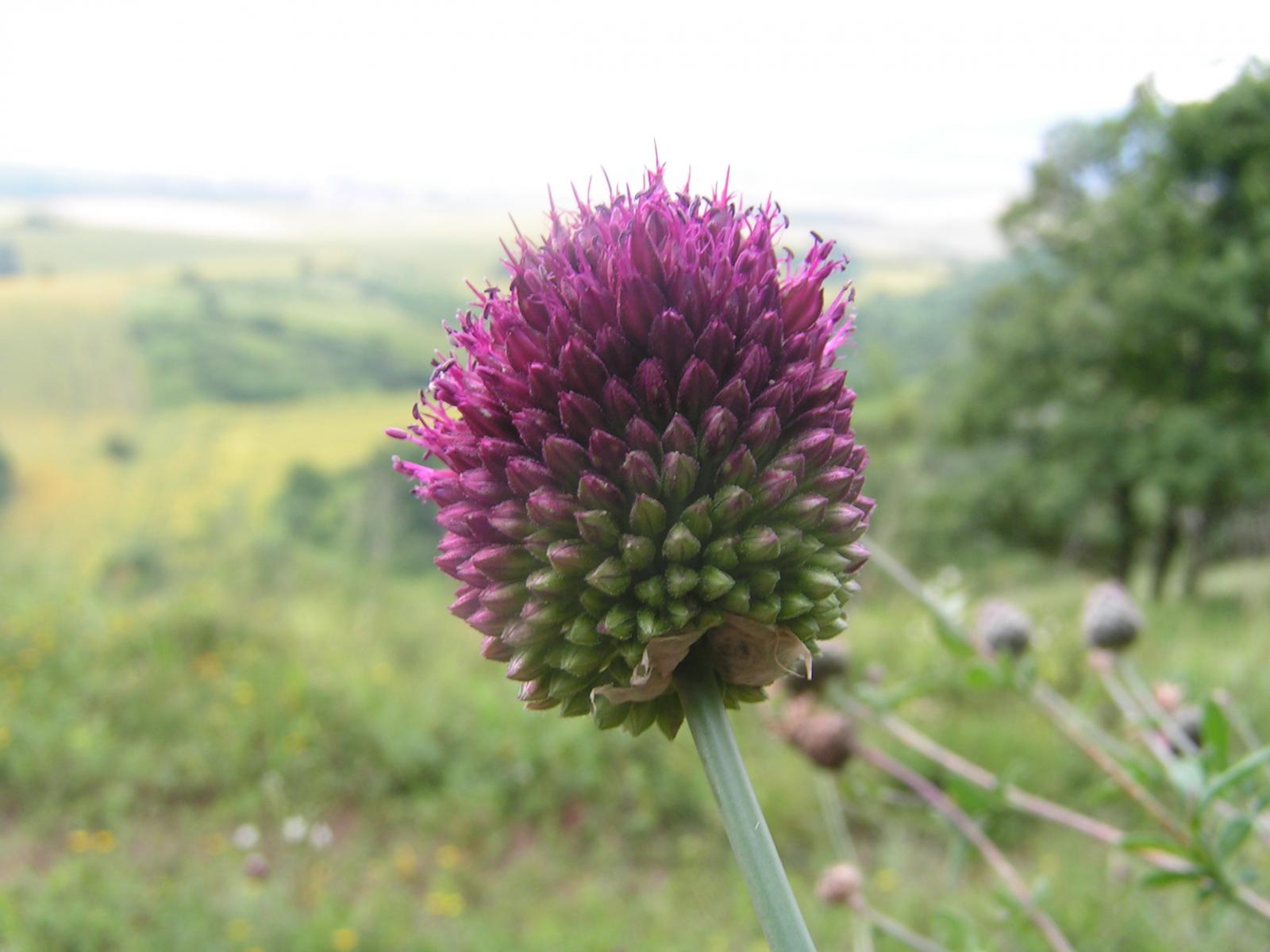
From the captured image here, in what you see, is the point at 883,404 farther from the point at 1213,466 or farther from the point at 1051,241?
the point at 1213,466

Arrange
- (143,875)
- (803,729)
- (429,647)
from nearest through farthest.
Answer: (803,729)
(143,875)
(429,647)

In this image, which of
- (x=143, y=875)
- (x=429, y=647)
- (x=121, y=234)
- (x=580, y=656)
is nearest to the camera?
(x=580, y=656)

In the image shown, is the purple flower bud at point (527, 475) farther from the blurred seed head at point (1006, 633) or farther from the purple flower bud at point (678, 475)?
the blurred seed head at point (1006, 633)

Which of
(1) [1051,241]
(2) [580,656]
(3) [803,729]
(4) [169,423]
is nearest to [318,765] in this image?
(3) [803,729]

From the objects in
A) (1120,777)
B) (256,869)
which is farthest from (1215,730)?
(256,869)

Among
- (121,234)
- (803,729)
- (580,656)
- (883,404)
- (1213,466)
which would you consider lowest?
(883,404)

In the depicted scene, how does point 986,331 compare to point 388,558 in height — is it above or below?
above

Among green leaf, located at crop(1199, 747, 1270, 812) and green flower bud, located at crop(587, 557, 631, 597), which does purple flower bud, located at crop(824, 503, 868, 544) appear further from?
green leaf, located at crop(1199, 747, 1270, 812)

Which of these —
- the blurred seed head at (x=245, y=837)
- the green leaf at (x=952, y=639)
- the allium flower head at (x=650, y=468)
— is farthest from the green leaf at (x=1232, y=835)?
the blurred seed head at (x=245, y=837)
